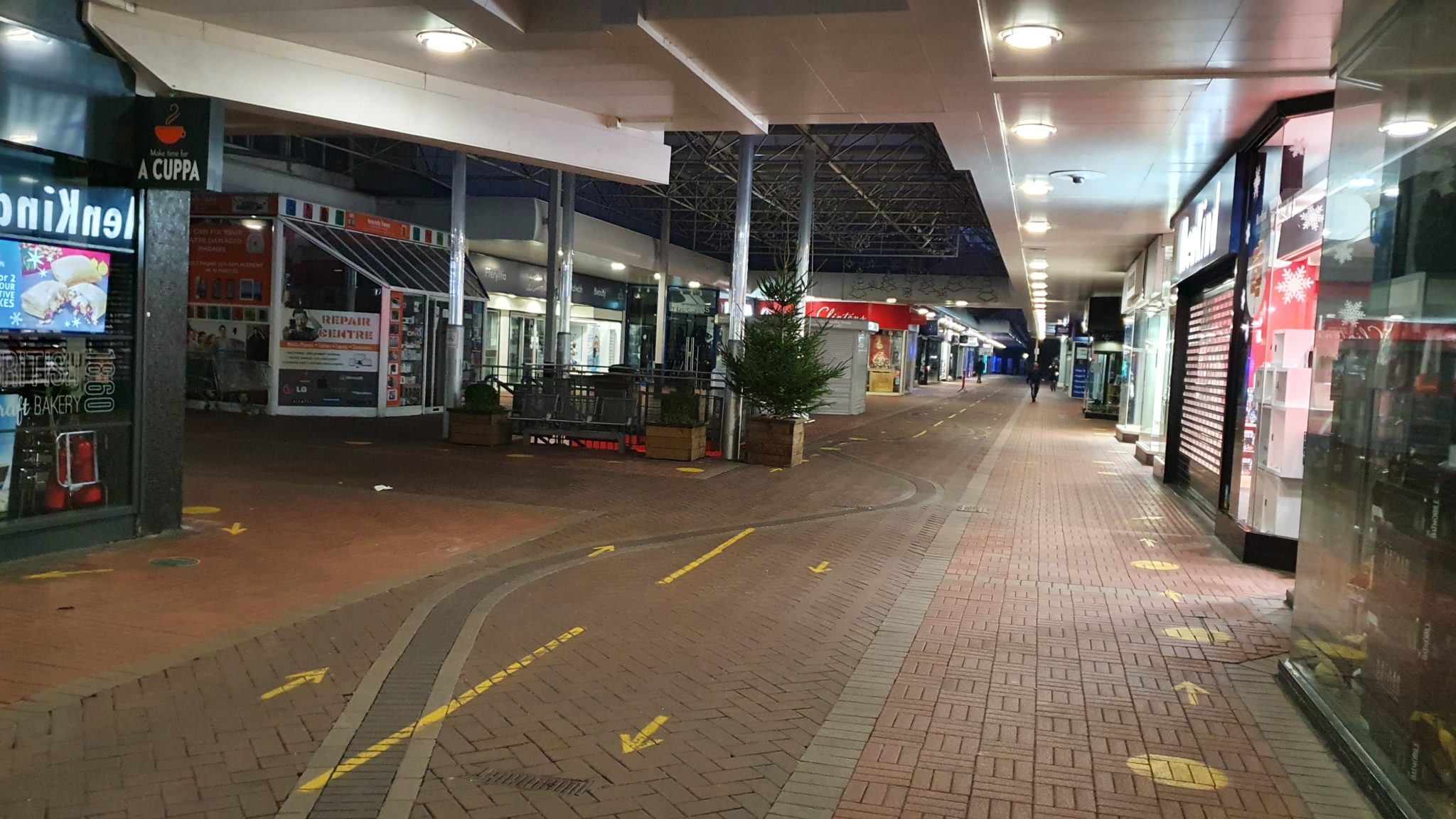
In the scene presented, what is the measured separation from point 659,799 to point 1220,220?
912cm

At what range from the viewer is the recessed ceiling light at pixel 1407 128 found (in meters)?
4.10

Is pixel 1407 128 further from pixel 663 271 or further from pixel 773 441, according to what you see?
pixel 663 271

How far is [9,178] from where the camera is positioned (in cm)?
686

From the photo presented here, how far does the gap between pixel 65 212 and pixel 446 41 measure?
306cm

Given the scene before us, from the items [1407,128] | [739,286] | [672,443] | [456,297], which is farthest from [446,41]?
[456,297]

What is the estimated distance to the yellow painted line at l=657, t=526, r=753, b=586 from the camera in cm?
760

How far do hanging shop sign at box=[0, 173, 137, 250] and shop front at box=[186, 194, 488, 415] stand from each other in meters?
11.0

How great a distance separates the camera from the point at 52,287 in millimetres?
7215

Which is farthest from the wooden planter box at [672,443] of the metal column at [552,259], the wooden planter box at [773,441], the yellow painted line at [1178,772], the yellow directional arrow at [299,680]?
the yellow painted line at [1178,772]

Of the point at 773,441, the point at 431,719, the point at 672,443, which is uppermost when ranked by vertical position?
the point at 773,441

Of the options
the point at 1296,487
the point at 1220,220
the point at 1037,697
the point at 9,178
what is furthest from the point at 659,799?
the point at 1220,220

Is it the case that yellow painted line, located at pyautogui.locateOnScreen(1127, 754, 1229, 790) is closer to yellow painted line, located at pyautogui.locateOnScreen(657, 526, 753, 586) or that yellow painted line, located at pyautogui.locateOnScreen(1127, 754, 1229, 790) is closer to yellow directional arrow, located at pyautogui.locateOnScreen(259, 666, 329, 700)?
yellow painted line, located at pyautogui.locateOnScreen(657, 526, 753, 586)

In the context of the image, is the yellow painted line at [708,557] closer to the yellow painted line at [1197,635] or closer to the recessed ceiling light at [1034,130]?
the yellow painted line at [1197,635]

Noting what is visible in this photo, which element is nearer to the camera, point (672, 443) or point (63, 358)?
point (63, 358)
